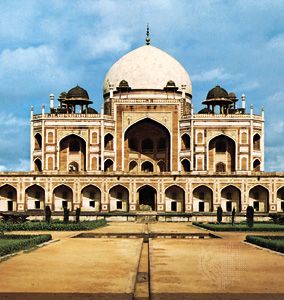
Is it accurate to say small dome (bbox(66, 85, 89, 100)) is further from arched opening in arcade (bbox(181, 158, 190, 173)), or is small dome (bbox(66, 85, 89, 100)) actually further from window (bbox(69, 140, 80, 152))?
arched opening in arcade (bbox(181, 158, 190, 173))

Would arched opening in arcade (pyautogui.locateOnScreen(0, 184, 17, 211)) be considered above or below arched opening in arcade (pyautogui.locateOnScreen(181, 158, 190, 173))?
below

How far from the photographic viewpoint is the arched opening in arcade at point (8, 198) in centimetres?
5753

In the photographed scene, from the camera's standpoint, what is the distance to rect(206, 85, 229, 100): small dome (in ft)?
211

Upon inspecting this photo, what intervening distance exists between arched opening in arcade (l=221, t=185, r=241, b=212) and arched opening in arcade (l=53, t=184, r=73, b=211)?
556 inches

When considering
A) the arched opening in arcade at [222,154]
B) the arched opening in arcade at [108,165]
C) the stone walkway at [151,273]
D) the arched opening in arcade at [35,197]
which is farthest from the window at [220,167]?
the stone walkway at [151,273]

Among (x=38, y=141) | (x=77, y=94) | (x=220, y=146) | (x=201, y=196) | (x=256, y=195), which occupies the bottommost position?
(x=201, y=196)

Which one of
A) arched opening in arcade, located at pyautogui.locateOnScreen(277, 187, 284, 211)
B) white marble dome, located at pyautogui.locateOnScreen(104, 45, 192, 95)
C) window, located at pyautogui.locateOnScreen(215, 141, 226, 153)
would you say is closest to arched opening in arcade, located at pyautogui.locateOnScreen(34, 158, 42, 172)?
white marble dome, located at pyautogui.locateOnScreen(104, 45, 192, 95)

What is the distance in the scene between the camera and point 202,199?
57.6m

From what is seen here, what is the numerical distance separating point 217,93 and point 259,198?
13.1 m

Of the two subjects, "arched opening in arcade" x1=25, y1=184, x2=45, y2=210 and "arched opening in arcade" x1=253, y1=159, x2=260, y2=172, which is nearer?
"arched opening in arcade" x1=25, y1=184, x2=45, y2=210

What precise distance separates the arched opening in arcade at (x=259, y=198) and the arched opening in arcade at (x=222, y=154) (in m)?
5.14

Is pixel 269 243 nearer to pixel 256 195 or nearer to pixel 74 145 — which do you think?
pixel 256 195

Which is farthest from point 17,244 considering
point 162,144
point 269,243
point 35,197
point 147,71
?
point 147,71

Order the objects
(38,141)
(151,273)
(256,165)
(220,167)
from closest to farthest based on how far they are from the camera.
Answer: (151,273) < (220,167) < (256,165) < (38,141)
